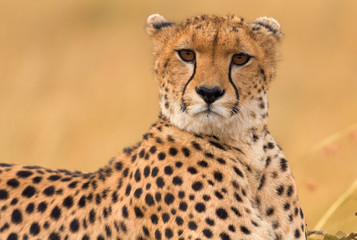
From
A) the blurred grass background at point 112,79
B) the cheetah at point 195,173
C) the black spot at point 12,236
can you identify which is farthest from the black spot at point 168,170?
the blurred grass background at point 112,79

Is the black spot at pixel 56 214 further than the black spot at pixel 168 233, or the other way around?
the black spot at pixel 56 214

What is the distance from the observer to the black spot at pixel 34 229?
4.91m

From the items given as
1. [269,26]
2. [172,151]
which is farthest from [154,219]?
[269,26]

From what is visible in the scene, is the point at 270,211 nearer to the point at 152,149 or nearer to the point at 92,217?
the point at 152,149

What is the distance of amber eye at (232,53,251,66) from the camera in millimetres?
4723

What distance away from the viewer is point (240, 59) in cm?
474

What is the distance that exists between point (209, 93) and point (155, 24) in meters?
0.80

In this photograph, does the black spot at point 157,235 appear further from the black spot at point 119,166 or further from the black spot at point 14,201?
the black spot at point 14,201

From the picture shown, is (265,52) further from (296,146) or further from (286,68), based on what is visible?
(286,68)

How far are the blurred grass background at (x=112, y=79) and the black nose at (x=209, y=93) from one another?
9.16 feet

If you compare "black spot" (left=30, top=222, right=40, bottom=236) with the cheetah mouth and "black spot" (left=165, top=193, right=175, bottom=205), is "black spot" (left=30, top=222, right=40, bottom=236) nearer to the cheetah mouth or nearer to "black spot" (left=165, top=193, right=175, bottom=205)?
"black spot" (left=165, top=193, right=175, bottom=205)

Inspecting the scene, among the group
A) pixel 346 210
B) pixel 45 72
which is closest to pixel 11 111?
pixel 45 72

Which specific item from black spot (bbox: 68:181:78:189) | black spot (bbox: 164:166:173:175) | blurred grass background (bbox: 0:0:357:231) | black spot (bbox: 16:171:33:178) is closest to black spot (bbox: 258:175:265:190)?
black spot (bbox: 164:166:173:175)

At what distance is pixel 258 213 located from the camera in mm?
4629
